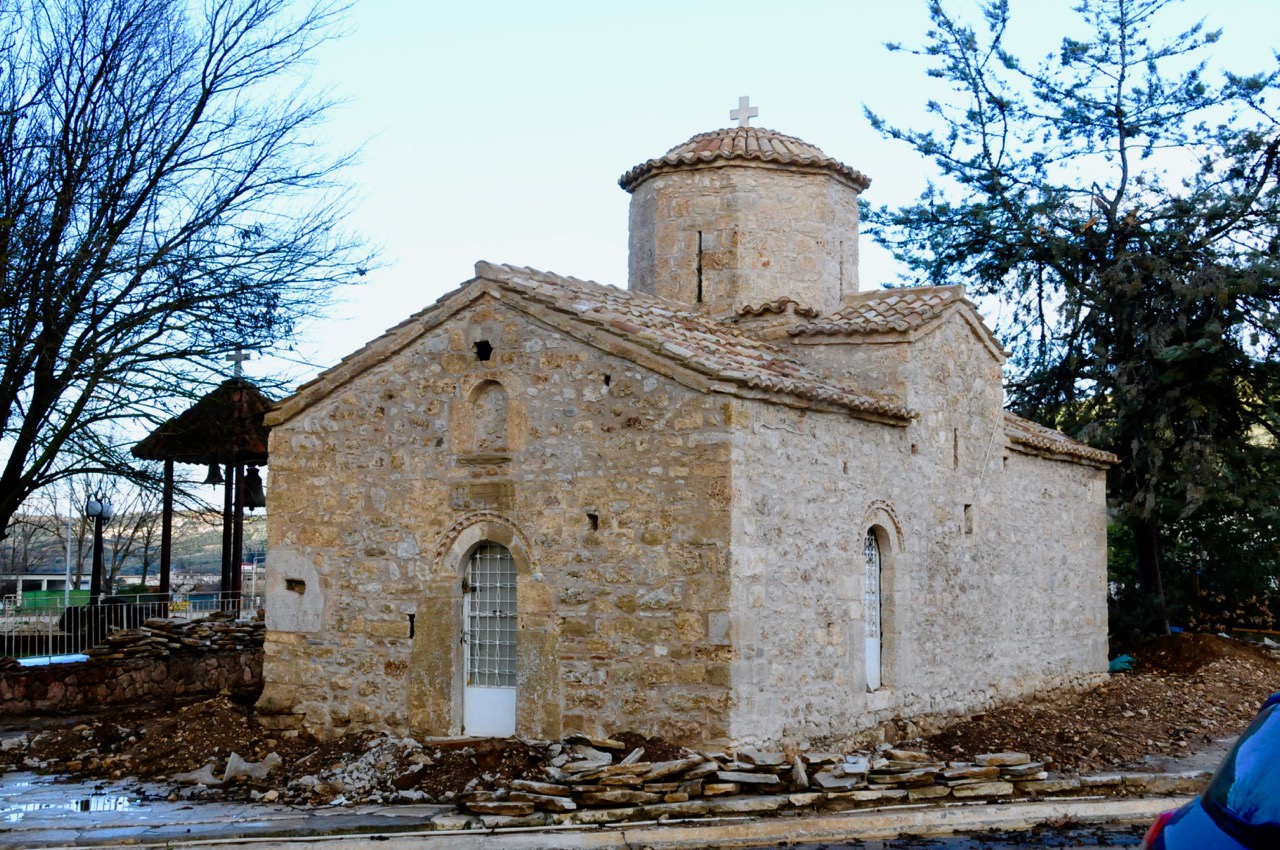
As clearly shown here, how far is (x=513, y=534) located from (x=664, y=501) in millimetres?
1612

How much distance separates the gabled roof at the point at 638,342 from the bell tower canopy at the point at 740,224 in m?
1.25

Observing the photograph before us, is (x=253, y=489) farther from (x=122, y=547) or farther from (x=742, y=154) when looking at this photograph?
(x=122, y=547)

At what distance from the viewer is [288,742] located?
1222 cm

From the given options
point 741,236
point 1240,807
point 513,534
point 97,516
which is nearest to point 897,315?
point 741,236

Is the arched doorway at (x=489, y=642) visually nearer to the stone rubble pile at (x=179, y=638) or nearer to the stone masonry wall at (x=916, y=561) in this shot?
the stone masonry wall at (x=916, y=561)

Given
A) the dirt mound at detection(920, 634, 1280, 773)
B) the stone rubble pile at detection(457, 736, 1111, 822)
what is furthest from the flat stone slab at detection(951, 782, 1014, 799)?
the dirt mound at detection(920, 634, 1280, 773)

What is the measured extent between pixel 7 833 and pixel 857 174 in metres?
11.4

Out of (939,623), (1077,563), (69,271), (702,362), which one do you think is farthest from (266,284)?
(1077,563)

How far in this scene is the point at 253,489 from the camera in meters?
21.2

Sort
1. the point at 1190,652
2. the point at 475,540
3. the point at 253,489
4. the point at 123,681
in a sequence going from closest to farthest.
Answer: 1. the point at 475,540
2. the point at 123,681
3. the point at 1190,652
4. the point at 253,489

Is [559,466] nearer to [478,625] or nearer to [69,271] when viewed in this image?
[478,625]

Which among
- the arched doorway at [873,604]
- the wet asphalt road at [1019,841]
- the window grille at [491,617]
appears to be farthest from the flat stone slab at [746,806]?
the arched doorway at [873,604]

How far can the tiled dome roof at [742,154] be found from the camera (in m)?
14.9

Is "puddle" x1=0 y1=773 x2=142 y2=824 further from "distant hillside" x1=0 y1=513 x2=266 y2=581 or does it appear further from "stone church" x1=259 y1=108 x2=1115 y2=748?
"distant hillside" x1=0 y1=513 x2=266 y2=581
